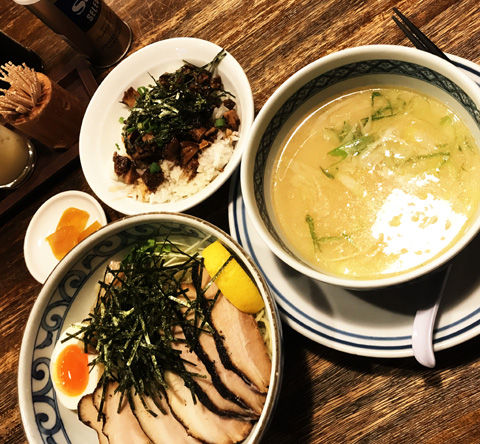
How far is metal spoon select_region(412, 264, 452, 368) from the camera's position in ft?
4.12

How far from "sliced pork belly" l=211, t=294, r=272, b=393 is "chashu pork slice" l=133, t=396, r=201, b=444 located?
244 millimetres

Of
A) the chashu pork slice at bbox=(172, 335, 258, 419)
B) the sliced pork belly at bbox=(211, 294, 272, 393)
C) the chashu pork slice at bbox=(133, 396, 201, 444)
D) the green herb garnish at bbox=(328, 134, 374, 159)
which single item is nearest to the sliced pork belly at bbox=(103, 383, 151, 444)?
the chashu pork slice at bbox=(133, 396, 201, 444)

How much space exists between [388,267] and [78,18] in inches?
62.1

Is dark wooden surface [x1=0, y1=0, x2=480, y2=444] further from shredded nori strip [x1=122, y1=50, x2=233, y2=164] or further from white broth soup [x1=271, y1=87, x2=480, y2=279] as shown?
white broth soup [x1=271, y1=87, x2=480, y2=279]

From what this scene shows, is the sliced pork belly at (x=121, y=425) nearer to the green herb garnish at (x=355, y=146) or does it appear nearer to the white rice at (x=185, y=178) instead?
the white rice at (x=185, y=178)

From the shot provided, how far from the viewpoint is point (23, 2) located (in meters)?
1.90

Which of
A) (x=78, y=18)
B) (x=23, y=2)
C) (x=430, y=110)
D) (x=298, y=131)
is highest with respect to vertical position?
(x=23, y=2)

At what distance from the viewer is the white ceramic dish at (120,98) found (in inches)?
71.1

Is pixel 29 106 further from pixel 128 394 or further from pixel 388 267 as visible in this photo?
pixel 388 267

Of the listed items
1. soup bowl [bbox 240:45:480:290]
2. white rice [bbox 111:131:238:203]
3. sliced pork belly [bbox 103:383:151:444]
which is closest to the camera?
soup bowl [bbox 240:45:480:290]

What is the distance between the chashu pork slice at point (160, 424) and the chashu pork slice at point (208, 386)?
0.13m

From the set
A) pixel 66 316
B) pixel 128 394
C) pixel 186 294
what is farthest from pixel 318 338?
pixel 66 316

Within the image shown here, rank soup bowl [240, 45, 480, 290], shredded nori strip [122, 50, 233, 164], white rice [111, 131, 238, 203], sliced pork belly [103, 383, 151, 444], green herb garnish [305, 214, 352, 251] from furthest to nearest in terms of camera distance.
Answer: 1. shredded nori strip [122, 50, 233, 164]
2. white rice [111, 131, 238, 203]
3. sliced pork belly [103, 383, 151, 444]
4. green herb garnish [305, 214, 352, 251]
5. soup bowl [240, 45, 480, 290]

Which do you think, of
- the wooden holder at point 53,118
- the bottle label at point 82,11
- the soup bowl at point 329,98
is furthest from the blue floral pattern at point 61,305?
the bottle label at point 82,11
